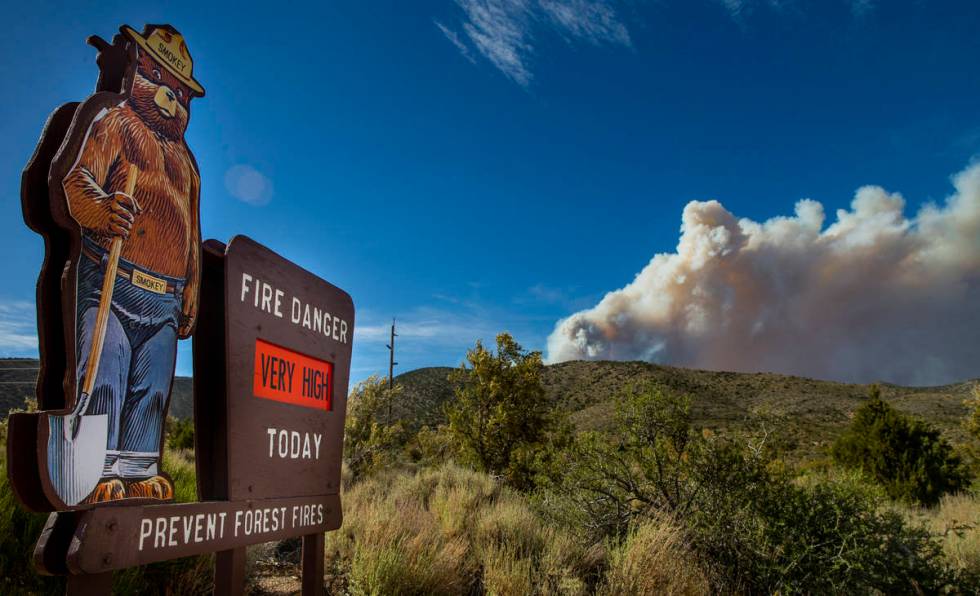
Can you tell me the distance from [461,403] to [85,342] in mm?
15248

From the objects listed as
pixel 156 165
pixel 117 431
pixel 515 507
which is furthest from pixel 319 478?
pixel 515 507

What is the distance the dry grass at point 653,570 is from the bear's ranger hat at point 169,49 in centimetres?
568

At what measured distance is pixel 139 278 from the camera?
331 cm

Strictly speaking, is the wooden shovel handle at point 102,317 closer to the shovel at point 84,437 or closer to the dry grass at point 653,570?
the shovel at point 84,437

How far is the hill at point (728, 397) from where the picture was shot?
42.4m

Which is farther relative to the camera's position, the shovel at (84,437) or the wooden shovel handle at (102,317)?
the wooden shovel handle at (102,317)

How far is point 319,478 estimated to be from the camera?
488cm

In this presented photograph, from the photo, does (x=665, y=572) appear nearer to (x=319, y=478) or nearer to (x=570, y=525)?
Result: (x=570, y=525)

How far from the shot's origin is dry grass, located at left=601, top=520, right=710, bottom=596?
18.3 feet

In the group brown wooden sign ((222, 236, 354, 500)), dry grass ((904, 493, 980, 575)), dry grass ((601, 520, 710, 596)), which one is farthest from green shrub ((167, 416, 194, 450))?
dry grass ((904, 493, 980, 575))

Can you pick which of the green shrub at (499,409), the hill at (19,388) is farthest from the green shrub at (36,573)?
the hill at (19,388)

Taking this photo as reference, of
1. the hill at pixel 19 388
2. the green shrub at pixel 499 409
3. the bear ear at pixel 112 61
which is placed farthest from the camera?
the hill at pixel 19 388

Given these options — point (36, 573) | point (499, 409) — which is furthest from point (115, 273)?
point (499, 409)

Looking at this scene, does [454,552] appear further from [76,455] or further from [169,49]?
[169,49]
